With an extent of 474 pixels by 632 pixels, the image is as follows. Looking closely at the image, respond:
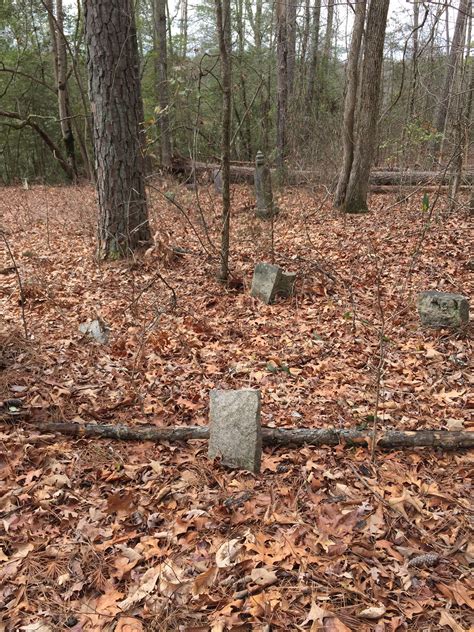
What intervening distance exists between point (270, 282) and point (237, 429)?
2875 millimetres

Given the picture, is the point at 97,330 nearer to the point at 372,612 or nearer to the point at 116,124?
the point at 116,124

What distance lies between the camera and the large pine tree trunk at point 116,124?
602 centimetres

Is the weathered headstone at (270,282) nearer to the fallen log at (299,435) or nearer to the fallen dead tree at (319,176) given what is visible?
the fallen log at (299,435)

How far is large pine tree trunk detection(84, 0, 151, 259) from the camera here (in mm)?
6020

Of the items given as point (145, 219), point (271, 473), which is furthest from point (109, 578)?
point (145, 219)

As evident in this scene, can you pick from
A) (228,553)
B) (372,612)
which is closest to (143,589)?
(228,553)

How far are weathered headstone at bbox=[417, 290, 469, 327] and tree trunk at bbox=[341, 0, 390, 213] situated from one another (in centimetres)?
463

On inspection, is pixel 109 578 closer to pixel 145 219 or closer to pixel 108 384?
pixel 108 384

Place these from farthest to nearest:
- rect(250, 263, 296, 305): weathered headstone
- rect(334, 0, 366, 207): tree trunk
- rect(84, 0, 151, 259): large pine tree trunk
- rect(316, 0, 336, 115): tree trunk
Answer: rect(316, 0, 336, 115): tree trunk < rect(334, 0, 366, 207): tree trunk < rect(84, 0, 151, 259): large pine tree trunk < rect(250, 263, 296, 305): weathered headstone

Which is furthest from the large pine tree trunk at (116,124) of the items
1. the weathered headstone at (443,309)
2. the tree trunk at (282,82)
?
the tree trunk at (282,82)

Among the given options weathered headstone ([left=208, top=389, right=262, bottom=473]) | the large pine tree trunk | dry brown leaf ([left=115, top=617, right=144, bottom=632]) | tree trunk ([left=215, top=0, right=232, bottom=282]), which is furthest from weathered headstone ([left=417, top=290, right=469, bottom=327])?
dry brown leaf ([left=115, top=617, right=144, bottom=632])

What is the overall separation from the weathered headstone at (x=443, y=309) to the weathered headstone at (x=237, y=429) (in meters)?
2.59

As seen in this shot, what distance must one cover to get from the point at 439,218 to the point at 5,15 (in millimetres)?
16109

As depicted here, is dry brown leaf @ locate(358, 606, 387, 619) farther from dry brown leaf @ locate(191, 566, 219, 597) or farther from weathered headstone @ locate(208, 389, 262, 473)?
weathered headstone @ locate(208, 389, 262, 473)
